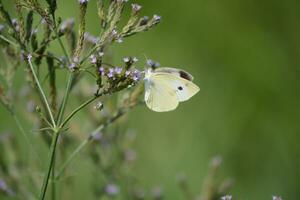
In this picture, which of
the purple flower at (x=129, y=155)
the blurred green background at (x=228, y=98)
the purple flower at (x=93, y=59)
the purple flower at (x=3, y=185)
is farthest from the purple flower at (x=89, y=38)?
the blurred green background at (x=228, y=98)

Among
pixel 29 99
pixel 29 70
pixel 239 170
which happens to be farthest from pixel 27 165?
pixel 239 170

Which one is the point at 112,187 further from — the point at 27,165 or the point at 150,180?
the point at 150,180

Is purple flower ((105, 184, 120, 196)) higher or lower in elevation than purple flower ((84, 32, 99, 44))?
lower

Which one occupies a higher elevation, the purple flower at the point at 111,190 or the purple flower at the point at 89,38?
the purple flower at the point at 89,38

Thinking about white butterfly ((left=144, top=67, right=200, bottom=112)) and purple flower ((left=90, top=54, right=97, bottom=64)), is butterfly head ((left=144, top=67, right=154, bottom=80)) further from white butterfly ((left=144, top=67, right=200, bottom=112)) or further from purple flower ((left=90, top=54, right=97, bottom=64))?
purple flower ((left=90, top=54, right=97, bottom=64))

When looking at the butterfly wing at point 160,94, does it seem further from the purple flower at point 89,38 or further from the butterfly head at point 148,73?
the purple flower at point 89,38

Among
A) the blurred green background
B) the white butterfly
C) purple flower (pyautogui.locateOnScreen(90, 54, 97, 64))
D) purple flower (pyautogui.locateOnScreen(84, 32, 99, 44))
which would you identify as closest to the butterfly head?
the white butterfly

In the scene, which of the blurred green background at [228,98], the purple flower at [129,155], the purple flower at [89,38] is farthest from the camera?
the blurred green background at [228,98]

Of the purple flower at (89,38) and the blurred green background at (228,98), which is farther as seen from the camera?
the blurred green background at (228,98)
